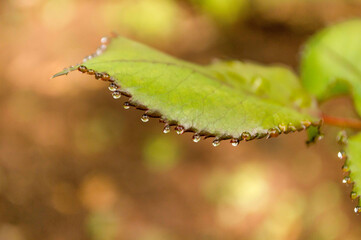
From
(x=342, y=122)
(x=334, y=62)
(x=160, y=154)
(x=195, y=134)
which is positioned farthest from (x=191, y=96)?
(x=160, y=154)

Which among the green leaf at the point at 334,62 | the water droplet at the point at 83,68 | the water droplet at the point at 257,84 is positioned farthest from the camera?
the green leaf at the point at 334,62

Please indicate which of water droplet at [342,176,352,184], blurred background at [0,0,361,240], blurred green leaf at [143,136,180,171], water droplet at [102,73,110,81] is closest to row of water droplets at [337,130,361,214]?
water droplet at [342,176,352,184]

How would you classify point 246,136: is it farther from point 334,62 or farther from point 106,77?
point 334,62

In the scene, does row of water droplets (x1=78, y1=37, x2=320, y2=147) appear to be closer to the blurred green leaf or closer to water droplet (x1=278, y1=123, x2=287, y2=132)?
water droplet (x1=278, y1=123, x2=287, y2=132)

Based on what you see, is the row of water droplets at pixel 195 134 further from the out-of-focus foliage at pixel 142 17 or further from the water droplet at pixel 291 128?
the out-of-focus foliage at pixel 142 17

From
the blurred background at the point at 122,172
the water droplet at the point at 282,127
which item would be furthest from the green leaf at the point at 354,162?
the blurred background at the point at 122,172
